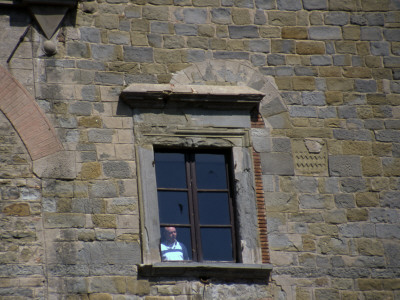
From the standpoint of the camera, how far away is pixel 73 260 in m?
10.8

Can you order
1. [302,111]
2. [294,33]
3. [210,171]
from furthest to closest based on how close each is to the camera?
1. [294,33]
2. [302,111]
3. [210,171]

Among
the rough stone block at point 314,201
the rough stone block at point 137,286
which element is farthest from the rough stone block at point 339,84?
the rough stone block at point 137,286

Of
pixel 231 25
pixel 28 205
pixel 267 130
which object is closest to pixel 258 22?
pixel 231 25

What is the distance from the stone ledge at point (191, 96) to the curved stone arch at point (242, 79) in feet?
0.37

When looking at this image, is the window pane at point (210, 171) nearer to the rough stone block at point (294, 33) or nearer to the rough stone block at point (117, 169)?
the rough stone block at point (117, 169)

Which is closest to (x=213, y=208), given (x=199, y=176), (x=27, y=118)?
(x=199, y=176)

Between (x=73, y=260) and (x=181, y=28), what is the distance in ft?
9.89

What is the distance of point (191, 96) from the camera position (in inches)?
459

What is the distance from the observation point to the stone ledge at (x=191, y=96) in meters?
11.6

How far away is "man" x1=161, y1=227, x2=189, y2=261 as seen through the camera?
11195 millimetres

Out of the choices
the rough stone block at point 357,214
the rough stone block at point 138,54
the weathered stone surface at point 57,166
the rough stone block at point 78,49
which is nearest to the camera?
the weathered stone surface at point 57,166

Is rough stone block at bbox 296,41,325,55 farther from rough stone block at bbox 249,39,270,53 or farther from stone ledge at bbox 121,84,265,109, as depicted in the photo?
stone ledge at bbox 121,84,265,109

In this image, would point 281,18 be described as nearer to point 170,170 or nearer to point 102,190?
point 170,170

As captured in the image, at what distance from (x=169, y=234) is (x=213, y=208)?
57 centimetres
